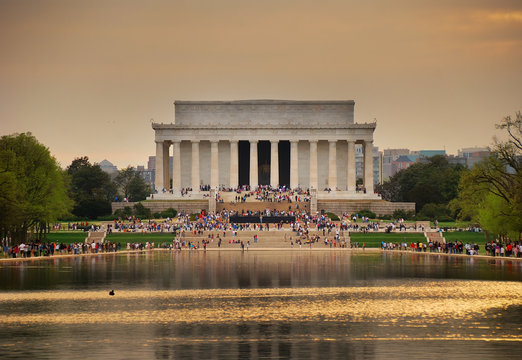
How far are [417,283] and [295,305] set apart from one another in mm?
12730

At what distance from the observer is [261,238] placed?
96500mm

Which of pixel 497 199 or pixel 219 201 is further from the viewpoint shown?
pixel 219 201

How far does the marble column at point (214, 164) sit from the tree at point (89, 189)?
15893mm

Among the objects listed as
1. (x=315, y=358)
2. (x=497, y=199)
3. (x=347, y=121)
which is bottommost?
(x=315, y=358)

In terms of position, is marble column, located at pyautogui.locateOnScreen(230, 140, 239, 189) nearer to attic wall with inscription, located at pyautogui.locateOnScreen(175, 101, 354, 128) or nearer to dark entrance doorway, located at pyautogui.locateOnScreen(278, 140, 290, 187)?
attic wall with inscription, located at pyautogui.locateOnScreen(175, 101, 354, 128)

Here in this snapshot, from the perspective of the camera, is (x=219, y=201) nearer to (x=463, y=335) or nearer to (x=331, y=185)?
(x=331, y=185)

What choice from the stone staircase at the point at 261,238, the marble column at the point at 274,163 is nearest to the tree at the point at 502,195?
the stone staircase at the point at 261,238

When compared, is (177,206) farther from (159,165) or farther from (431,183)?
A: (431,183)

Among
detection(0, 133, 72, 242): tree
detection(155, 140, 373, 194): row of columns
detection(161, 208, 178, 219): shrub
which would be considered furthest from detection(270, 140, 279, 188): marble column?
detection(0, 133, 72, 242): tree

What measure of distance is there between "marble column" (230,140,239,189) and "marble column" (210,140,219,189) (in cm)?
214

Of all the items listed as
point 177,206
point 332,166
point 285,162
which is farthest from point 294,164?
point 177,206

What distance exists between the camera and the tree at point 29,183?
7731 centimetres

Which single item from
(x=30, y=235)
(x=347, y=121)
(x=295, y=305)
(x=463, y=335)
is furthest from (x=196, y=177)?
(x=463, y=335)

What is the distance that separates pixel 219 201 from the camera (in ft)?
394
